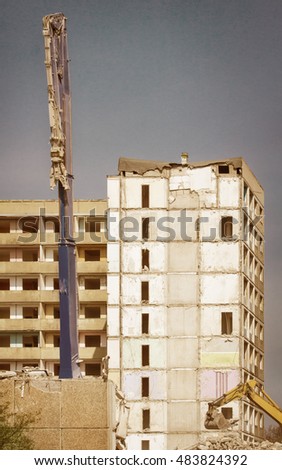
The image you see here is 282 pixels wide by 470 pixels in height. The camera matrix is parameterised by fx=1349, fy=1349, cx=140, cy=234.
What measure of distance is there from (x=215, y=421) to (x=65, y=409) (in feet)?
35.3

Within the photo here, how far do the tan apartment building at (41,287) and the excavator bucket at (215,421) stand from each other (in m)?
6.04

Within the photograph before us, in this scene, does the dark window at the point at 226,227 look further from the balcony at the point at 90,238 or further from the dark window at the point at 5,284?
the dark window at the point at 5,284

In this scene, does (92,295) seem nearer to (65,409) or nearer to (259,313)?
(259,313)

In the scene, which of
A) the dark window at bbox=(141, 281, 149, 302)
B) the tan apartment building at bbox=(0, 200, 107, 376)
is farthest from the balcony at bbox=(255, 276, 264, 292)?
the tan apartment building at bbox=(0, 200, 107, 376)

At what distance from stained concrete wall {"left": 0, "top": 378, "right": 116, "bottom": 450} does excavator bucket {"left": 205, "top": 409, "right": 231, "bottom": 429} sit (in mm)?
9662

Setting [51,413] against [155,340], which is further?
[155,340]

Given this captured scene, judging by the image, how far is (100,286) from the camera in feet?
153

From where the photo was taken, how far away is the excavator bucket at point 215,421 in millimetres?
40375

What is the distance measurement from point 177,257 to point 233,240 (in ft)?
6.18

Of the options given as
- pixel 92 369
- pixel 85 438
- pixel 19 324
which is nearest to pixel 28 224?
pixel 19 324
